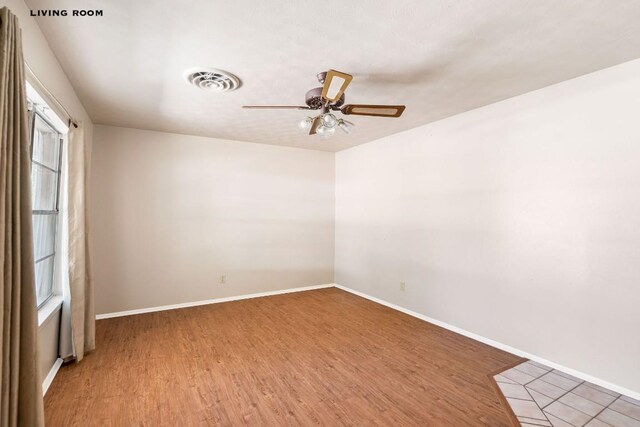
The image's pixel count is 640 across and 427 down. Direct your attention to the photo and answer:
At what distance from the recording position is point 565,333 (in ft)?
8.86

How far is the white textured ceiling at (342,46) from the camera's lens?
1.75 meters

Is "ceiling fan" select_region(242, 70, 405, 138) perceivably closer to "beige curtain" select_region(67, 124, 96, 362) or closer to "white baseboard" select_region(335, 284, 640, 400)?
"beige curtain" select_region(67, 124, 96, 362)

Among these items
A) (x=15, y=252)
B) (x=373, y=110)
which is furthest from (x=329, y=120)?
(x=15, y=252)

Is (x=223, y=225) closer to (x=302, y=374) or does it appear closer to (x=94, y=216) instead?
(x=94, y=216)

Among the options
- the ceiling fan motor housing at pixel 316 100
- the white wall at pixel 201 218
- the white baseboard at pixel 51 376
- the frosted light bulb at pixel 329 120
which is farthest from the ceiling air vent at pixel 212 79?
the white baseboard at pixel 51 376

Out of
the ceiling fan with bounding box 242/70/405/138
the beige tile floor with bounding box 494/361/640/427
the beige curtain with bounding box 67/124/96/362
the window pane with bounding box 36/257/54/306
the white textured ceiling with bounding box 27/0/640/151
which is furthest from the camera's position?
the beige curtain with bounding box 67/124/96/362

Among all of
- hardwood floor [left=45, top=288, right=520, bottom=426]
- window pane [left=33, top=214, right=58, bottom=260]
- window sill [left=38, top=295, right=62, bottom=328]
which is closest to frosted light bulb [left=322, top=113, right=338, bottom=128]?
hardwood floor [left=45, top=288, right=520, bottom=426]

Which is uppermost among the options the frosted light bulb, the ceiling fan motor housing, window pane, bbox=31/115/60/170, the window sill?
the ceiling fan motor housing

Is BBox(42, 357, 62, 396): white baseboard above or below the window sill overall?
below

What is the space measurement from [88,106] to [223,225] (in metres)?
2.24

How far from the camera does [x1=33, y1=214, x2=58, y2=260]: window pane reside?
99.7 inches

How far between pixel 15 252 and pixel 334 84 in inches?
72.8

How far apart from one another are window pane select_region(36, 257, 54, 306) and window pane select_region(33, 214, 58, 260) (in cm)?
9

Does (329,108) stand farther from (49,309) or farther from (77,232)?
(49,309)
